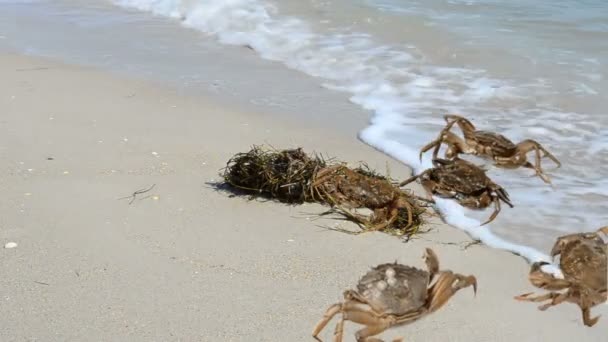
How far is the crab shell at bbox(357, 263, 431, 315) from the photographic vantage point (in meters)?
1.69

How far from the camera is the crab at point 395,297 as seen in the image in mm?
1691

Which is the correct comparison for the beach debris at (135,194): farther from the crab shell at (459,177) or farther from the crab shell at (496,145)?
the crab shell at (496,145)

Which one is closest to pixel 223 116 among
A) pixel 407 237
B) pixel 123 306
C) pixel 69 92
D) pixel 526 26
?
pixel 69 92

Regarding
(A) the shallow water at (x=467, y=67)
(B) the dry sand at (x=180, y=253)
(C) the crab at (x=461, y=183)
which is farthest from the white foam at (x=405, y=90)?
(C) the crab at (x=461, y=183)

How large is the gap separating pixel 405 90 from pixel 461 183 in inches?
234

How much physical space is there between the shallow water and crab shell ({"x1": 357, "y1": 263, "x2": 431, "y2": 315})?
2.88 metres

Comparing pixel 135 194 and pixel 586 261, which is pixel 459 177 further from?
pixel 135 194

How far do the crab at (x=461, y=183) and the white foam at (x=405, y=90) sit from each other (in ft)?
7.67

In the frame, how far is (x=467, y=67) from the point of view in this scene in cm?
896

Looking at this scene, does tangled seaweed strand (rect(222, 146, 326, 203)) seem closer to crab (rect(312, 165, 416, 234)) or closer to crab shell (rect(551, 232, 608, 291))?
crab (rect(312, 165, 416, 234))

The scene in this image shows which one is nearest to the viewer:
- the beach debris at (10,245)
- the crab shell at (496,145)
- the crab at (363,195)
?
the crab shell at (496,145)

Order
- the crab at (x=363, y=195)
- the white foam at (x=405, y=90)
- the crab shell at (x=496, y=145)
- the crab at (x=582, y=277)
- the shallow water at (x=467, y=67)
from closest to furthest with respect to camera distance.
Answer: the crab at (x=582, y=277), the crab shell at (x=496, y=145), the crab at (x=363, y=195), the shallow water at (x=467, y=67), the white foam at (x=405, y=90)

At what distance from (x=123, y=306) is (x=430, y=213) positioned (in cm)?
204

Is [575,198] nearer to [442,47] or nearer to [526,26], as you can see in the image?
[442,47]
